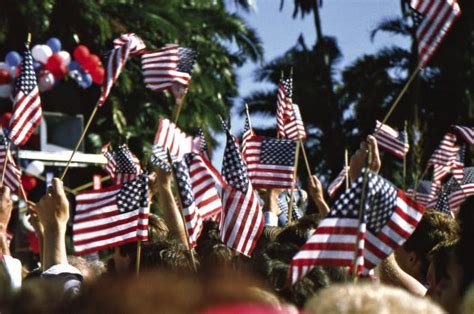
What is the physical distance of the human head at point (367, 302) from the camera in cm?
173

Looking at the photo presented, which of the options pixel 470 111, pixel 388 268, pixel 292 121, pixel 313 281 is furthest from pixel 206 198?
pixel 470 111

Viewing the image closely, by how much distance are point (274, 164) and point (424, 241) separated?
236 cm

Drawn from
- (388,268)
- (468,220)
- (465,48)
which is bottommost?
(388,268)

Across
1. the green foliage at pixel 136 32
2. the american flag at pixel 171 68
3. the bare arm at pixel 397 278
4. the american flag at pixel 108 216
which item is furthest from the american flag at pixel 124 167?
the green foliage at pixel 136 32

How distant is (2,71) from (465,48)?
13.2 meters

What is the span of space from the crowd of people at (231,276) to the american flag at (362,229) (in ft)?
0.19

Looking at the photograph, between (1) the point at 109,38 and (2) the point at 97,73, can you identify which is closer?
(2) the point at 97,73

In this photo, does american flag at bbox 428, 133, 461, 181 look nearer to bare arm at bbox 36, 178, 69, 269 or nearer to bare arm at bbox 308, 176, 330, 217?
bare arm at bbox 308, 176, 330, 217

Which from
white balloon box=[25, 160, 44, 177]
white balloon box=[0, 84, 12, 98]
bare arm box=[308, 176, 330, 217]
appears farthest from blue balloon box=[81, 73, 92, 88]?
bare arm box=[308, 176, 330, 217]

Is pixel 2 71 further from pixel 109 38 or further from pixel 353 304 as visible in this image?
pixel 353 304

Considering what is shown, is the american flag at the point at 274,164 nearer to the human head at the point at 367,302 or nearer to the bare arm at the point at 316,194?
the bare arm at the point at 316,194

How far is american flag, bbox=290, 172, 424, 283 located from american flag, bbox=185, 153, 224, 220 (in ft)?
5.96

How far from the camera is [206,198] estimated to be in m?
5.60

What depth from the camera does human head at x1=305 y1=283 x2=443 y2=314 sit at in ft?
5.67
